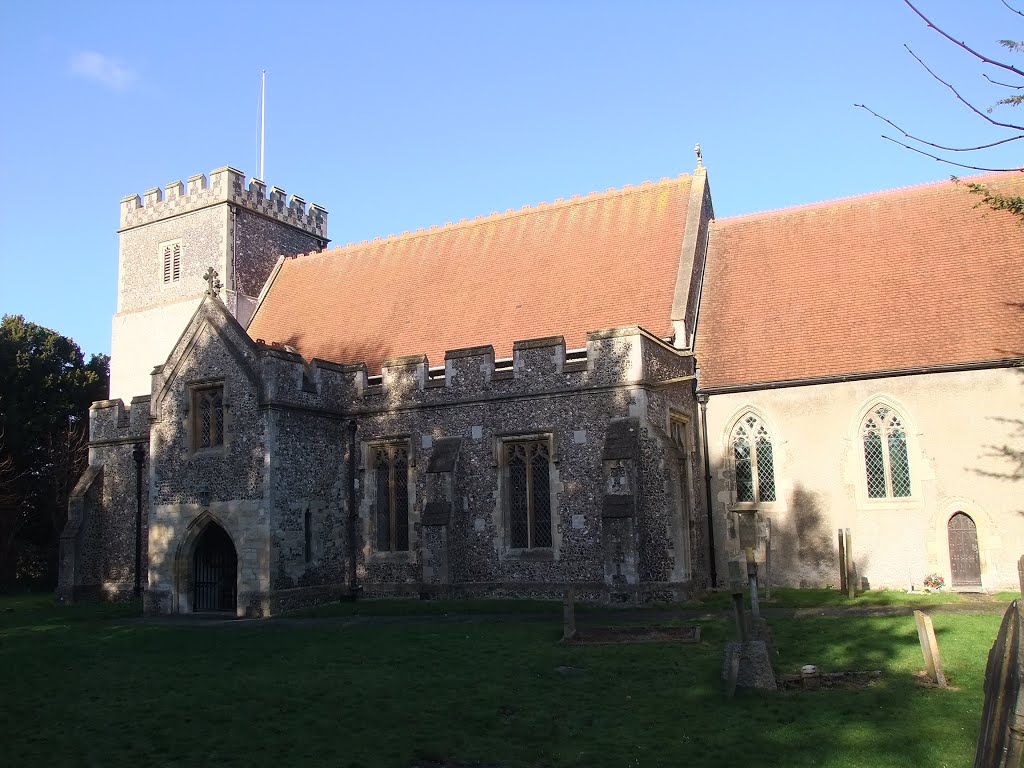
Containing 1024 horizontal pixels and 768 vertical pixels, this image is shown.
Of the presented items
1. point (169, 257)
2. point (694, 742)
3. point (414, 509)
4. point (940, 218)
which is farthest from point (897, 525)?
point (169, 257)

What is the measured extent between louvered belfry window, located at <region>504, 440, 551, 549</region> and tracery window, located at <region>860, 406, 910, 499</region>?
20.7 feet

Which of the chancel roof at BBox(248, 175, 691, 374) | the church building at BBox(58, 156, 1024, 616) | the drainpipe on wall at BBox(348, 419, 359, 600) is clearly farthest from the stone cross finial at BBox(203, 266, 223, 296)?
the drainpipe on wall at BBox(348, 419, 359, 600)

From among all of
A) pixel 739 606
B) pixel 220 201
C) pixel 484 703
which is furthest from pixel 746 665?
pixel 220 201

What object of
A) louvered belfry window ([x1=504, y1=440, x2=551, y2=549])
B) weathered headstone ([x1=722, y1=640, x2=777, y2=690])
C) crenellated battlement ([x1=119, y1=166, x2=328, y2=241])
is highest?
crenellated battlement ([x1=119, y1=166, x2=328, y2=241])

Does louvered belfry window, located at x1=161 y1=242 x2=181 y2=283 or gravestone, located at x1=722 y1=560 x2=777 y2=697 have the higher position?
louvered belfry window, located at x1=161 y1=242 x2=181 y2=283

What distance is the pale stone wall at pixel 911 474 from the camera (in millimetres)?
16062

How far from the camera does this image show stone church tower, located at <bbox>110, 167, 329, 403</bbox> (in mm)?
25828

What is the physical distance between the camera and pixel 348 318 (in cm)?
2277

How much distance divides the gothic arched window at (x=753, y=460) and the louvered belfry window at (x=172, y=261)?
696 inches

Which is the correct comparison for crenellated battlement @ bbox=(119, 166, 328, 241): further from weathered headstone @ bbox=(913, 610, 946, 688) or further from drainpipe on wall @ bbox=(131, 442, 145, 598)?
weathered headstone @ bbox=(913, 610, 946, 688)

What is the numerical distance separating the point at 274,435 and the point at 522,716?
411 inches

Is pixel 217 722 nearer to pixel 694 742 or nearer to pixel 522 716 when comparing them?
pixel 522 716

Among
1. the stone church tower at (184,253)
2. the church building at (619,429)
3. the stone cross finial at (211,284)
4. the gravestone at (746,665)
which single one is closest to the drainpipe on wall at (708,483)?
the church building at (619,429)

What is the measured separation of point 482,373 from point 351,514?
426 centimetres
